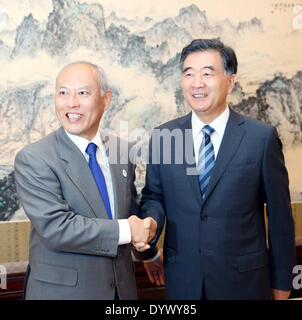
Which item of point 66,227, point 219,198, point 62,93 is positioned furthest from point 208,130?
point 66,227

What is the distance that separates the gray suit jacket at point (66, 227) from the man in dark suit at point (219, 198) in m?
0.22

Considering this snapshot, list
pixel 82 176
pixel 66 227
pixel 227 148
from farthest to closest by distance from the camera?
pixel 227 148 → pixel 82 176 → pixel 66 227

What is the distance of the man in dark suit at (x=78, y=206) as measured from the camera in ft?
5.59

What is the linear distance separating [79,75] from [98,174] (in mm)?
432

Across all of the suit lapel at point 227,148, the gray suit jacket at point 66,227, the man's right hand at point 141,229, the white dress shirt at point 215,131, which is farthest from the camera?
the white dress shirt at point 215,131

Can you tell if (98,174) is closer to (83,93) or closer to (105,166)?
(105,166)

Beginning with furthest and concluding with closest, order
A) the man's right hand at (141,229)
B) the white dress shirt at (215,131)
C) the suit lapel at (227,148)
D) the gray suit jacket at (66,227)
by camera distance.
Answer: the white dress shirt at (215,131)
the suit lapel at (227,148)
the man's right hand at (141,229)
the gray suit jacket at (66,227)

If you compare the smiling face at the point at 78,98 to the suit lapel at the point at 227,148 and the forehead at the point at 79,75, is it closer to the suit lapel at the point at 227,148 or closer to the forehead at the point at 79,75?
the forehead at the point at 79,75

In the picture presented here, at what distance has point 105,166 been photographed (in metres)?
1.93

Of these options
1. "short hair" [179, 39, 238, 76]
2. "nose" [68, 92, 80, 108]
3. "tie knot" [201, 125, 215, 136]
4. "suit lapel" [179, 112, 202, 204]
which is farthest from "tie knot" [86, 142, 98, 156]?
"short hair" [179, 39, 238, 76]

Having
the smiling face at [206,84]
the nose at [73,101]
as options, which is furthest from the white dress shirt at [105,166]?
the smiling face at [206,84]

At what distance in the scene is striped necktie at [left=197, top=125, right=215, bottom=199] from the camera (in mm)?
1995

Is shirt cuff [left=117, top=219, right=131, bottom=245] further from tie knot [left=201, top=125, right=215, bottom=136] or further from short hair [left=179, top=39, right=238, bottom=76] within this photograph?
short hair [left=179, top=39, right=238, bottom=76]

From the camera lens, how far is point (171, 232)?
2.06m
